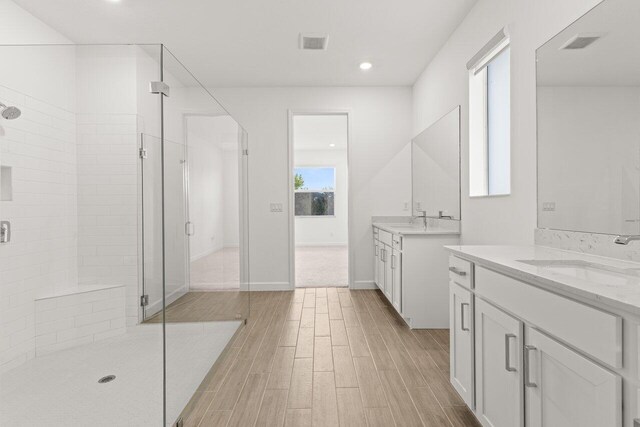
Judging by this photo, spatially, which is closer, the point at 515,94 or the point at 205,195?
the point at 515,94

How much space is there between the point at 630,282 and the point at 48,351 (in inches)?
86.9

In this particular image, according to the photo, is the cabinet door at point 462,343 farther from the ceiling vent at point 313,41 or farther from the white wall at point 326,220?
the white wall at point 326,220

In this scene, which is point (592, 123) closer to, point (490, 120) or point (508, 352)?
point (508, 352)

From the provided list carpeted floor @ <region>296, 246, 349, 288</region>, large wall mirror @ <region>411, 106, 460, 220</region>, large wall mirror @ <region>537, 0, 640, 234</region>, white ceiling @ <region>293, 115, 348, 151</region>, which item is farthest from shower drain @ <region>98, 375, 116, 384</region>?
white ceiling @ <region>293, 115, 348, 151</region>

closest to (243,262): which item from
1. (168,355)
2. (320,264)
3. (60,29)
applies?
(168,355)

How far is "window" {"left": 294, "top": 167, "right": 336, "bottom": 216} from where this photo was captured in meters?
10.1

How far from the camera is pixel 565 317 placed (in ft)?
3.43

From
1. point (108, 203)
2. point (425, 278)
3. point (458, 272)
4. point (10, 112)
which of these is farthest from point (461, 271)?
point (10, 112)

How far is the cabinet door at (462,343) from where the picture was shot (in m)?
1.68

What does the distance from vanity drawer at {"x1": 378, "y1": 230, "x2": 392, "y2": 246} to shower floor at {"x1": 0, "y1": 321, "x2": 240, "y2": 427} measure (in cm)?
241

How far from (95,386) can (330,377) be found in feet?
4.06

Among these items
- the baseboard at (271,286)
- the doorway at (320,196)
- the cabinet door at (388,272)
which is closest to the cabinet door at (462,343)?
the cabinet door at (388,272)

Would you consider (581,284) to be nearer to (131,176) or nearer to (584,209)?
(584,209)

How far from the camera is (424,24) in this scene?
3.15 m
